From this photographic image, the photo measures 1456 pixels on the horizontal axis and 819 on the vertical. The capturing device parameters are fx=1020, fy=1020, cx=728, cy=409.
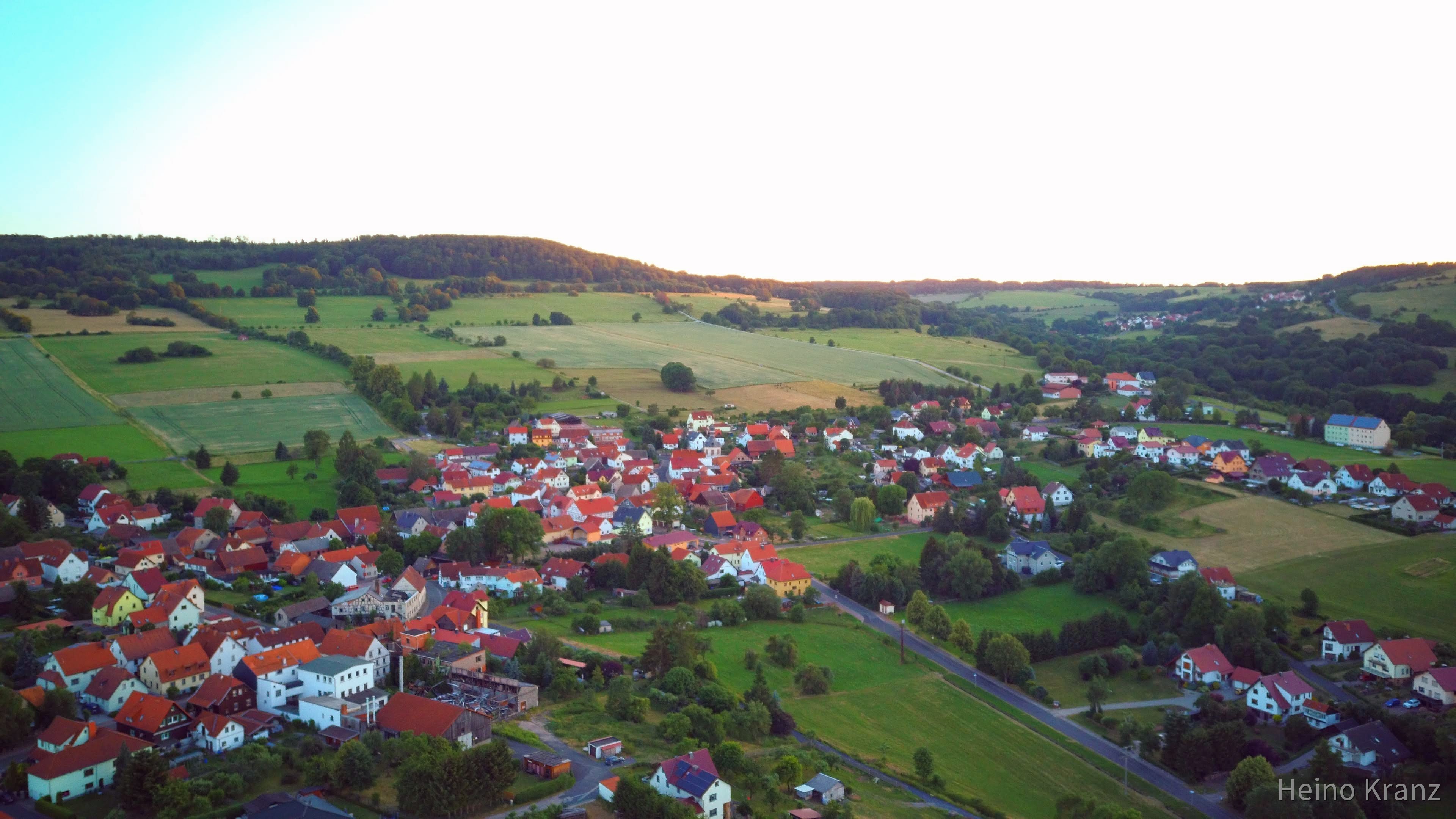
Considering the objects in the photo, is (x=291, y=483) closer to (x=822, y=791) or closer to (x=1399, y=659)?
(x=822, y=791)

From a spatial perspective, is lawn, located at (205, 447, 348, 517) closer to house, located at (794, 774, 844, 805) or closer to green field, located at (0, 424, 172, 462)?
green field, located at (0, 424, 172, 462)

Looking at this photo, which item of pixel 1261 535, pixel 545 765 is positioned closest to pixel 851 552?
pixel 1261 535

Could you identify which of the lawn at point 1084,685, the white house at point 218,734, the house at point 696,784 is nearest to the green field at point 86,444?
the white house at point 218,734

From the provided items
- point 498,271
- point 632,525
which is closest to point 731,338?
point 498,271

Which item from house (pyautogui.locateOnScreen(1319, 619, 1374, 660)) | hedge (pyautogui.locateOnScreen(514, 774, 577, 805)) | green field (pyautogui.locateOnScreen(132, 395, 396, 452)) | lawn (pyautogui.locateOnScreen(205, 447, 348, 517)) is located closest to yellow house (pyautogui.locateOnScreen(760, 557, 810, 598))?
hedge (pyautogui.locateOnScreen(514, 774, 577, 805))

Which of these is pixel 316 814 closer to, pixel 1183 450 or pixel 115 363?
pixel 1183 450

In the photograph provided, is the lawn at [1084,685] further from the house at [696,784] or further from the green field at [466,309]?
the green field at [466,309]

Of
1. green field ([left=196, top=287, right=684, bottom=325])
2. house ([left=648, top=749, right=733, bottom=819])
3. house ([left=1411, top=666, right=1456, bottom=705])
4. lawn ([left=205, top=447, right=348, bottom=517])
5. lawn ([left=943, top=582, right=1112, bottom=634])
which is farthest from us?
green field ([left=196, top=287, right=684, bottom=325])
